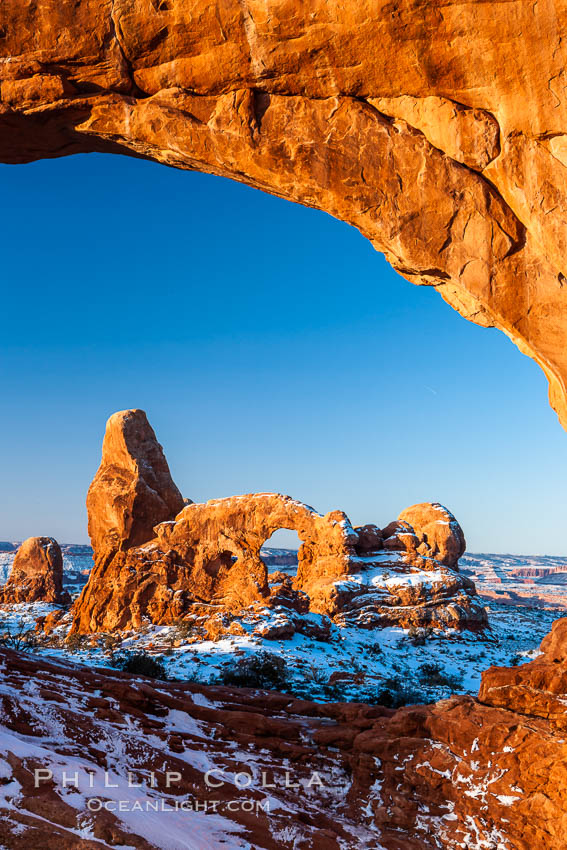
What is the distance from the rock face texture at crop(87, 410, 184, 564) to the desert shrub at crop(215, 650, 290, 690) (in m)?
15.0

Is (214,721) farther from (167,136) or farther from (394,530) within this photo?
(394,530)

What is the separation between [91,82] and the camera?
7.66m

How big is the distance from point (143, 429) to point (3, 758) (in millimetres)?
30755

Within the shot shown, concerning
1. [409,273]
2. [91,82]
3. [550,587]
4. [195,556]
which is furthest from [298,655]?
[550,587]

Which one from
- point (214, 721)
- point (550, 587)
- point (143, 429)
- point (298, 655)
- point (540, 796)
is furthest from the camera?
point (550, 587)

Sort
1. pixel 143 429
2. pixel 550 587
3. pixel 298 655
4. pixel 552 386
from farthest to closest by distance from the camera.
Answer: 1. pixel 550 587
2. pixel 143 429
3. pixel 298 655
4. pixel 552 386

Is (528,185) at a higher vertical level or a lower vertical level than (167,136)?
lower

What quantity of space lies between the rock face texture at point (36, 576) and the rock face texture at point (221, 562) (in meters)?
10.6

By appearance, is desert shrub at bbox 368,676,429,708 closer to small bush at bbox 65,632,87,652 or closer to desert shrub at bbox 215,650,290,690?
desert shrub at bbox 215,650,290,690

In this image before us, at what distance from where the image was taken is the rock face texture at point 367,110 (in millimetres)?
6984

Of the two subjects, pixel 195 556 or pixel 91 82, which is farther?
pixel 195 556

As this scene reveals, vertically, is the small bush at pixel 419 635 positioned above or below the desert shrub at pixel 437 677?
below

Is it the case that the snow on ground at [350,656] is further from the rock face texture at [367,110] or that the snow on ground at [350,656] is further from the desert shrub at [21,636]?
the rock face texture at [367,110]

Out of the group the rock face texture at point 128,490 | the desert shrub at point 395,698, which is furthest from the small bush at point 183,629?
the desert shrub at point 395,698
